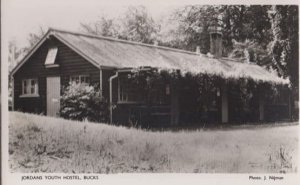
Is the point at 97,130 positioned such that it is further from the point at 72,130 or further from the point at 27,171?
the point at 27,171

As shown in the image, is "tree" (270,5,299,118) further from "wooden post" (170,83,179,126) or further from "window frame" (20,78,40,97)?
"window frame" (20,78,40,97)

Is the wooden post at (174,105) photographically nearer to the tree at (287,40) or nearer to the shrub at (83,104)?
the shrub at (83,104)

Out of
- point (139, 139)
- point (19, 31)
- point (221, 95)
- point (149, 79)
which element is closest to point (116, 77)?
point (149, 79)

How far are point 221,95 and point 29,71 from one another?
357 cm

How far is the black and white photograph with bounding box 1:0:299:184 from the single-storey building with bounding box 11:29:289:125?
0.02 metres

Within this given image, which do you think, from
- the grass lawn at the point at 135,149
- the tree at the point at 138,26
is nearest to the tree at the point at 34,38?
the grass lawn at the point at 135,149

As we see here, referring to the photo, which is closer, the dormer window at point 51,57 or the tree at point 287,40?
the tree at point 287,40

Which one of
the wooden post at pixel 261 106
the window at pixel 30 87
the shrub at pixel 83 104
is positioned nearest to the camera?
the shrub at pixel 83 104

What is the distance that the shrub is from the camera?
27.4 feet

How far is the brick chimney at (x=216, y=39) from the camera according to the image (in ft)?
28.4

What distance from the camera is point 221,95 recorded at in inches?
380

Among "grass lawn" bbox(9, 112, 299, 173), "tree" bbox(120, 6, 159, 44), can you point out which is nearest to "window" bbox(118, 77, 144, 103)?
"grass lawn" bbox(9, 112, 299, 173)

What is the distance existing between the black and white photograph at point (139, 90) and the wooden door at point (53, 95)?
17mm

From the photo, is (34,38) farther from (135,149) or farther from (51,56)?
(135,149)
